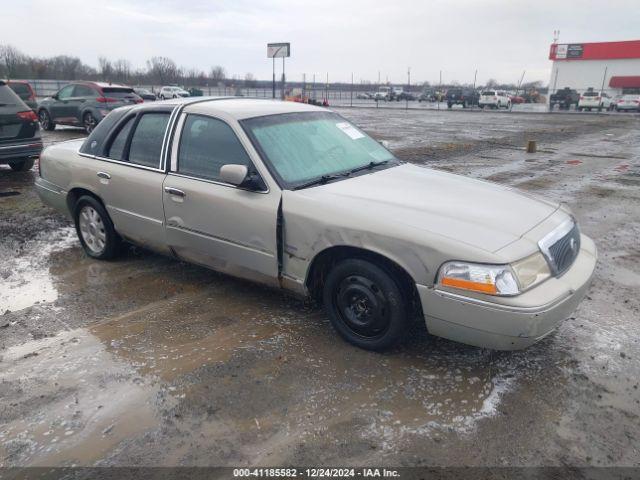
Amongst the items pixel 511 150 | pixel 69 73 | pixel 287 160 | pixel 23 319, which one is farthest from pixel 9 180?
pixel 69 73

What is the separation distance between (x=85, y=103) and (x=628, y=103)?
134 ft

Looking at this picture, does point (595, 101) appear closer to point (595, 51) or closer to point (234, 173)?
point (595, 51)

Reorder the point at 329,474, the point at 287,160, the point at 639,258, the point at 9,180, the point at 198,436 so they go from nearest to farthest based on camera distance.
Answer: the point at 329,474 → the point at 198,436 → the point at 287,160 → the point at 639,258 → the point at 9,180

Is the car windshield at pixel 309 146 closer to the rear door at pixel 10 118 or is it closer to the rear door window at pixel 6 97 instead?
the rear door at pixel 10 118

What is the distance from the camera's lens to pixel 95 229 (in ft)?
16.7

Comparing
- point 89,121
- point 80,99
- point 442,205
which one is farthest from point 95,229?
Answer: point 80,99

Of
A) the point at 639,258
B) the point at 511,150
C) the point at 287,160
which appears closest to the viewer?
the point at 287,160

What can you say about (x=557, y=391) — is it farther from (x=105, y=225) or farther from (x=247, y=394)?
(x=105, y=225)

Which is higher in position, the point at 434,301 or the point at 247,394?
the point at 434,301

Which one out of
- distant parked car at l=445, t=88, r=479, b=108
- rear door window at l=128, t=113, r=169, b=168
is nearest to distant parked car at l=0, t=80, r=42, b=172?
rear door window at l=128, t=113, r=169, b=168

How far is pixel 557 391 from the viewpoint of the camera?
3057mm

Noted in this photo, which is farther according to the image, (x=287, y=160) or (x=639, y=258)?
(x=639, y=258)

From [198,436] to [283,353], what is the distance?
3.04ft

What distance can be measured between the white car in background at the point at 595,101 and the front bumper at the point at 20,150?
1675 inches
